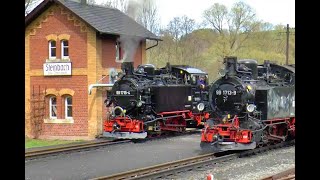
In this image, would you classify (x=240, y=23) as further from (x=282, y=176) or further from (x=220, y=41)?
(x=282, y=176)

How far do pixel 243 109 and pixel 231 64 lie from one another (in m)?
1.48

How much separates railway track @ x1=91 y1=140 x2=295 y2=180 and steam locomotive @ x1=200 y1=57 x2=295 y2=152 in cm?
31

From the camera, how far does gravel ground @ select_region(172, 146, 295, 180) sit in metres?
9.48

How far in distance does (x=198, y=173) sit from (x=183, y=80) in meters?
8.67

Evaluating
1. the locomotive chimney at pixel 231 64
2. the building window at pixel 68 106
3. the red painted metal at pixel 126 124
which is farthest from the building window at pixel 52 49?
the locomotive chimney at pixel 231 64

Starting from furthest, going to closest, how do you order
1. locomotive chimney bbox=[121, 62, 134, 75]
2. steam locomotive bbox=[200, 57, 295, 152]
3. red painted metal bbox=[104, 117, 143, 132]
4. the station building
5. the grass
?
1. the station building
2. the grass
3. locomotive chimney bbox=[121, 62, 134, 75]
4. red painted metal bbox=[104, 117, 143, 132]
5. steam locomotive bbox=[200, 57, 295, 152]

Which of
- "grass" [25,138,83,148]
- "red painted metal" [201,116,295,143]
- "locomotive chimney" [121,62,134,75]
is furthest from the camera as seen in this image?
"grass" [25,138,83,148]

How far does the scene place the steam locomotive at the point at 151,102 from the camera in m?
15.9

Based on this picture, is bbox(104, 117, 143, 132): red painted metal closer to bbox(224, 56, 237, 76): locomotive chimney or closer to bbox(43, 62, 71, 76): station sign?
bbox(43, 62, 71, 76): station sign

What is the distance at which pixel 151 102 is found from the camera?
16.4 m

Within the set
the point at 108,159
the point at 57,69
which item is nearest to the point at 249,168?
the point at 108,159

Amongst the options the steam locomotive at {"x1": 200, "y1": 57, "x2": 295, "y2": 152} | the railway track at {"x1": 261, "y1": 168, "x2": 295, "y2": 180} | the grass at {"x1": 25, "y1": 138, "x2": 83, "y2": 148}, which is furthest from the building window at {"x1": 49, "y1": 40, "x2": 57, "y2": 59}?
the railway track at {"x1": 261, "y1": 168, "x2": 295, "y2": 180}
